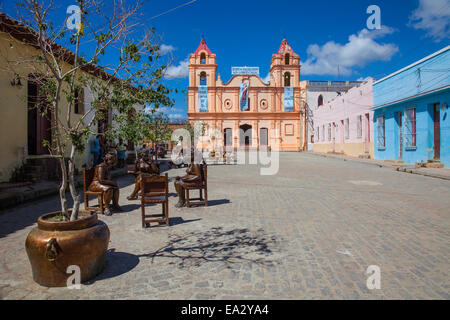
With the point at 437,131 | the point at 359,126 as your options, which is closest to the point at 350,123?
the point at 359,126

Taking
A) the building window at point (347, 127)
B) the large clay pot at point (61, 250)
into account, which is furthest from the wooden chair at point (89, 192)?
the building window at point (347, 127)

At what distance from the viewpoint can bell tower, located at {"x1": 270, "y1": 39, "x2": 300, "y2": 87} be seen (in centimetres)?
4319

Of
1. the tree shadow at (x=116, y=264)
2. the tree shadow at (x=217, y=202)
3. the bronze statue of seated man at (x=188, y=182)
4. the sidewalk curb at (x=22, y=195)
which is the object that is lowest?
the tree shadow at (x=116, y=264)

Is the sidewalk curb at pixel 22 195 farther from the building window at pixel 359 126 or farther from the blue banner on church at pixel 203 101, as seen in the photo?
the blue banner on church at pixel 203 101

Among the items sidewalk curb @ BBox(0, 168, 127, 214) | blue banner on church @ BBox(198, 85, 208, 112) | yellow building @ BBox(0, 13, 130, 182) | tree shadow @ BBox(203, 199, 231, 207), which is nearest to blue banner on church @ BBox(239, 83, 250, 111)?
blue banner on church @ BBox(198, 85, 208, 112)

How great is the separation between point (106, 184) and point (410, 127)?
17.0m

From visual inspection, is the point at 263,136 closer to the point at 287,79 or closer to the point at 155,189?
the point at 287,79

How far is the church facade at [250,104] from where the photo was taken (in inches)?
1690

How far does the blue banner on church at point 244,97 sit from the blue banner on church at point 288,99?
511 centimetres

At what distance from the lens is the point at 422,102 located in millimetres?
16141

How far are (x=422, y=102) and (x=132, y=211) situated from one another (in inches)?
625

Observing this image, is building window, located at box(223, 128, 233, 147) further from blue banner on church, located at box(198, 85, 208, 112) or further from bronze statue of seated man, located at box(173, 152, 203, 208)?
bronze statue of seated man, located at box(173, 152, 203, 208)

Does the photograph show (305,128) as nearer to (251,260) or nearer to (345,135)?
(345,135)

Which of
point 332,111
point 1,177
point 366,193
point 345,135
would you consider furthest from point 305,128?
point 1,177
